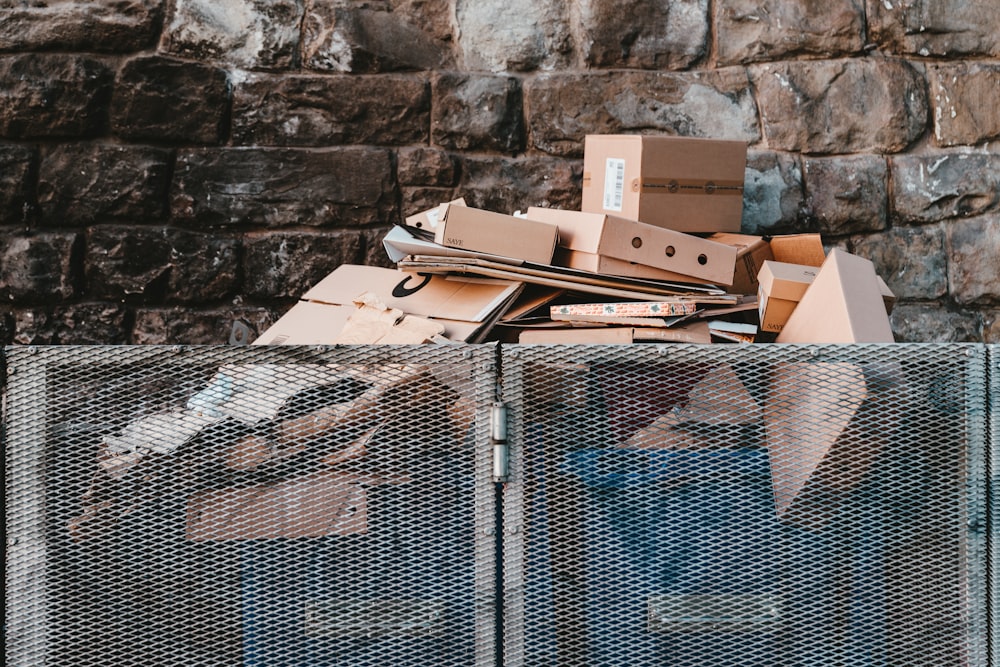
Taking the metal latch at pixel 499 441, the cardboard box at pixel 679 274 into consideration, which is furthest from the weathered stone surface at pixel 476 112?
the metal latch at pixel 499 441

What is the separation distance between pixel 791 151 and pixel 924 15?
0.68 metres

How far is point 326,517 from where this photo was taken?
1.57 m

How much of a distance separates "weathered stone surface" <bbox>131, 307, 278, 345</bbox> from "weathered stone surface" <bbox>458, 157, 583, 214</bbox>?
832 mm

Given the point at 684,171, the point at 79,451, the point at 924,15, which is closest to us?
the point at 79,451

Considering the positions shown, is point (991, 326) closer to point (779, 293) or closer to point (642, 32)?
point (779, 293)

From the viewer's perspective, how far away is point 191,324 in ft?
9.96

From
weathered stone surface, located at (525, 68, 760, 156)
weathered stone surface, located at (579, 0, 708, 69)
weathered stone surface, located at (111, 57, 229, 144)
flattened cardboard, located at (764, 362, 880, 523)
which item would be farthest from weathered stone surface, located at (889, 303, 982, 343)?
weathered stone surface, located at (111, 57, 229, 144)

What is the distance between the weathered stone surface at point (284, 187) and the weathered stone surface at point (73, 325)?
1.35ft

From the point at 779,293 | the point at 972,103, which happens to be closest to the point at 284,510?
the point at 779,293

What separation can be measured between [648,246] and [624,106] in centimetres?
95

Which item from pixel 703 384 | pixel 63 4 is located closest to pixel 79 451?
pixel 703 384

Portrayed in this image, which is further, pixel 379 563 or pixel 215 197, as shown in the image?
pixel 215 197

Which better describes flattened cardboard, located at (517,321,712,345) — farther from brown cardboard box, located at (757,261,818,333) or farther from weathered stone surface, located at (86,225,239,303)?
weathered stone surface, located at (86,225,239,303)

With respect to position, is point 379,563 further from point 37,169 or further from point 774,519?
point 37,169
